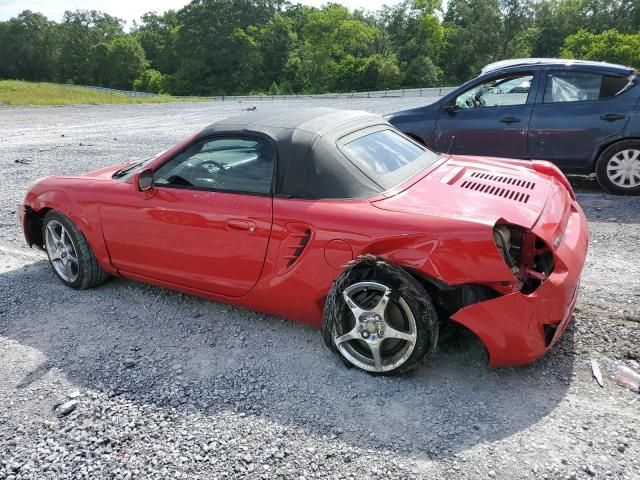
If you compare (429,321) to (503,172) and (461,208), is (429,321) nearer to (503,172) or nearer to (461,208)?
(461,208)

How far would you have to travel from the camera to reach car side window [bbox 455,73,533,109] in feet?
22.1

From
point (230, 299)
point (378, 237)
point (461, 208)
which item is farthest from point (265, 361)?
point (461, 208)

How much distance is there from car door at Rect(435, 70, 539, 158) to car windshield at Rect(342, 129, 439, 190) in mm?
3039

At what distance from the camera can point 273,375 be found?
3.13 m

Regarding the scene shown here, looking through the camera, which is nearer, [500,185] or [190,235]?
[500,185]

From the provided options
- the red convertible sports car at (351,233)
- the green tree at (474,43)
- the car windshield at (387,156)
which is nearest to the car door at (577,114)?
the red convertible sports car at (351,233)

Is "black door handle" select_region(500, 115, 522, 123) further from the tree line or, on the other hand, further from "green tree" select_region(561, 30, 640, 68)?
the tree line

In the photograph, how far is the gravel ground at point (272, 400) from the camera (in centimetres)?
244

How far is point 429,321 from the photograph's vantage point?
9.10ft

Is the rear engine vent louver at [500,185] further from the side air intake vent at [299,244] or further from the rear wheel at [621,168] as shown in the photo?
the rear wheel at [621,168]

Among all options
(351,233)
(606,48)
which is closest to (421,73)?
(606,48)

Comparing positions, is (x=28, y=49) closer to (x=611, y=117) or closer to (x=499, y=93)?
(x=499, y=93)

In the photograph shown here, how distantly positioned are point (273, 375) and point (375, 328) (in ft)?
2.25

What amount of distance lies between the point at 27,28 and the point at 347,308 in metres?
101
